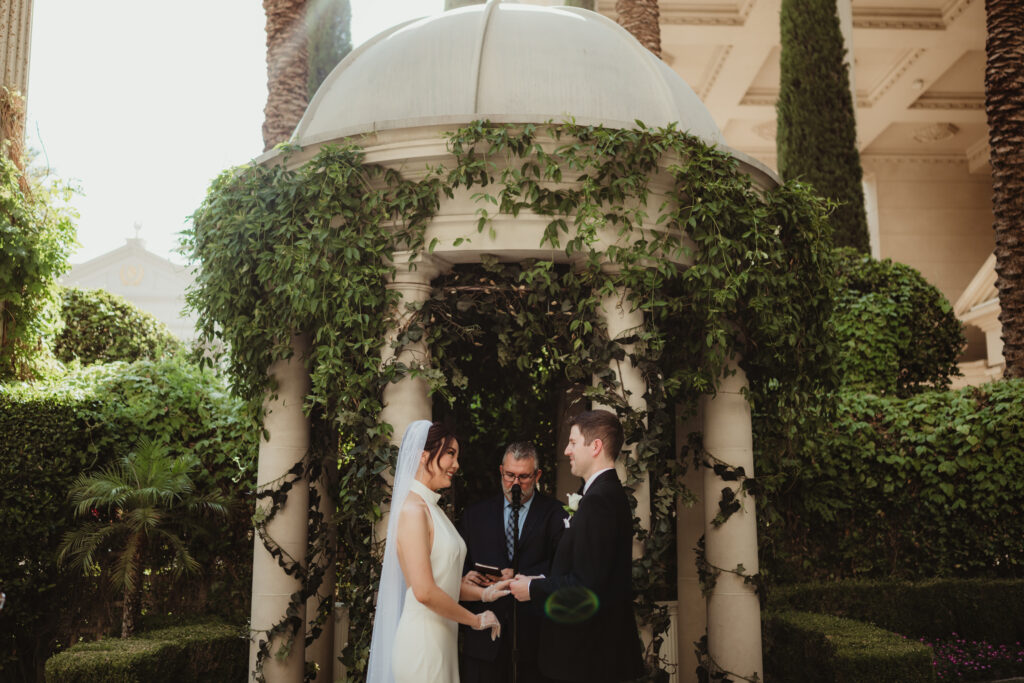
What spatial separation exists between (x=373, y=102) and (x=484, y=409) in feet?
12.6

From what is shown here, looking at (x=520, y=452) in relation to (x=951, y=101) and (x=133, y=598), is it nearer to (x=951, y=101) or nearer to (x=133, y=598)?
(x=133, y=598)

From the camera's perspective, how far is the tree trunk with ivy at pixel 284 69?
14570 millimetres

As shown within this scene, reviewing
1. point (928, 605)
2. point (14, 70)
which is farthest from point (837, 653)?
point (14, 70)

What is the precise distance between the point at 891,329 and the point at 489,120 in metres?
8.56

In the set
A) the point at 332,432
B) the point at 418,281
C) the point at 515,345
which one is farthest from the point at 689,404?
the point at 332,432

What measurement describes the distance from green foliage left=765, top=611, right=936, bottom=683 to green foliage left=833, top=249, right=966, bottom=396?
506cm

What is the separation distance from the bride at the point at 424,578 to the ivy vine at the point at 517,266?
1.45 meters

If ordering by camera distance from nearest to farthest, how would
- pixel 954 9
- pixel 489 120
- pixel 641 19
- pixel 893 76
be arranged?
pixel 489 120, pixel 641 19, pixel 954 9, pixel 893 76

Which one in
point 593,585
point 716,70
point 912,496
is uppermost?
point 716,70

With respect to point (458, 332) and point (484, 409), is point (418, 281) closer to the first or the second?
point (458, 332)

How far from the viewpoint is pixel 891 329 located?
12.0m

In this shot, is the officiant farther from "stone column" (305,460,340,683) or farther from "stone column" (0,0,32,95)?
"stone column" (0,0,32,95)

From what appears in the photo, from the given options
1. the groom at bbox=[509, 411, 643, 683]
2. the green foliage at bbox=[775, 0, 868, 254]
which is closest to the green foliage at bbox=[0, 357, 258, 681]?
the groom at bbox=[509, 411, 643, 683]

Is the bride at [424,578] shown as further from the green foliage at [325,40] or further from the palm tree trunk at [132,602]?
the green foliage at [325,40]
